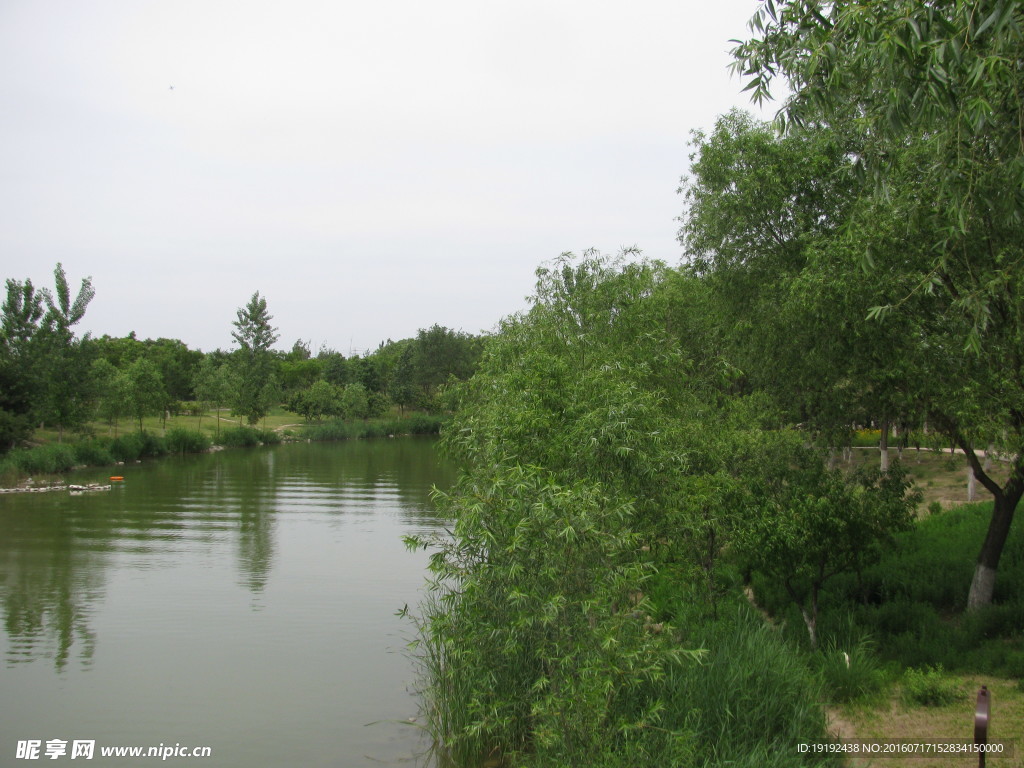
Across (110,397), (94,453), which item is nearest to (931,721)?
(94,453)

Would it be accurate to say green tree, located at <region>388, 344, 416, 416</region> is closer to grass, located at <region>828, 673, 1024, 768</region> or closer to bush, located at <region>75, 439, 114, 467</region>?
bush, located at <region>75, 439, 114, 467</region>

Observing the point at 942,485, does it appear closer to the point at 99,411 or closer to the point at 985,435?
the point at 985,435

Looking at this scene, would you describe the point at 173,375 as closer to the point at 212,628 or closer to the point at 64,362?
the point at 64,362

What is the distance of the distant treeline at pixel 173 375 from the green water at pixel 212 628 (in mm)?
5392

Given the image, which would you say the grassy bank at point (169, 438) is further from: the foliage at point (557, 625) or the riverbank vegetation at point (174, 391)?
the foliage at point (557, 625)

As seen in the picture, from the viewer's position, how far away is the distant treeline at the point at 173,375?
39281mm

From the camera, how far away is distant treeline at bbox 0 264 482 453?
39.3 meters

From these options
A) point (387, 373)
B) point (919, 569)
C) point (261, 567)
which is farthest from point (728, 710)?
point (387, 373)

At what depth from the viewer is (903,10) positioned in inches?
229

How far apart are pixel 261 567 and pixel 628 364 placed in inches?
508

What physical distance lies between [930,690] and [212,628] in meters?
12.0

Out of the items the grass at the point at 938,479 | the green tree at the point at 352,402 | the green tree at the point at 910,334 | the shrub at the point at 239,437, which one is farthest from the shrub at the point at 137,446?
the green tree at the point at 910,334

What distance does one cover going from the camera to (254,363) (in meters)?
68.1

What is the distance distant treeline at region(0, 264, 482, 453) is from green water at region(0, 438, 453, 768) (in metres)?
5.39
